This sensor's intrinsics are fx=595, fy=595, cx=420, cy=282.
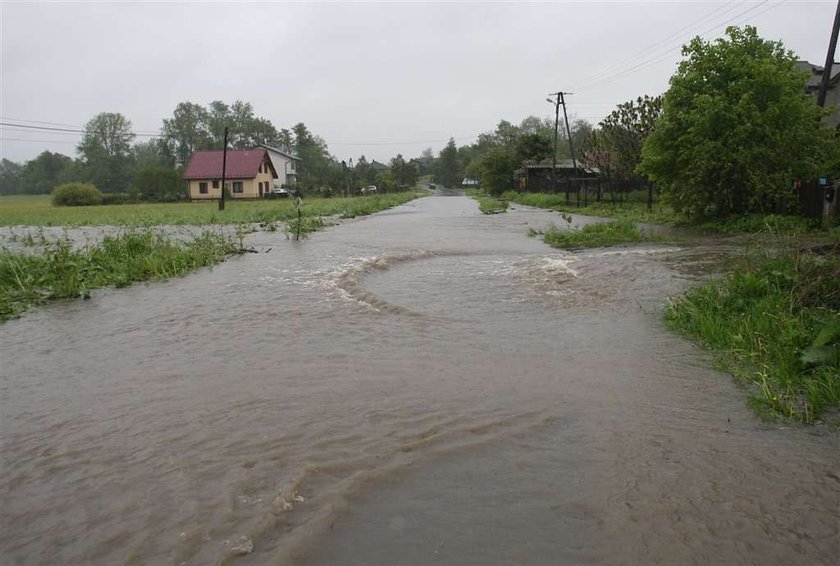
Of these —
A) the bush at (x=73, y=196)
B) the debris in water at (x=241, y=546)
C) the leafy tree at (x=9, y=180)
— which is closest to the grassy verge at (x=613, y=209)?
the debris in water at (x=241, y=546)

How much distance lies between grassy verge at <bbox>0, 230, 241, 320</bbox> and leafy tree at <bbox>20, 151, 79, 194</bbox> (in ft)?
312

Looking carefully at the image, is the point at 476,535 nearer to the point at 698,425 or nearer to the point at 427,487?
the point at 427,487

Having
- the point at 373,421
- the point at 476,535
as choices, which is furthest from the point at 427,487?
the point at 373,421

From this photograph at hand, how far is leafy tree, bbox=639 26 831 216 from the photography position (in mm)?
18219

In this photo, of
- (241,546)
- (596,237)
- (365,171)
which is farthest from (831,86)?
(365,171)

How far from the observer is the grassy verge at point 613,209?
2434cm

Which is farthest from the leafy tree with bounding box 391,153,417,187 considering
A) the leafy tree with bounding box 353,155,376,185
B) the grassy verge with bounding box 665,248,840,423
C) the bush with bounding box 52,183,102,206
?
the grassy verge with bounding box 665,248,840,423

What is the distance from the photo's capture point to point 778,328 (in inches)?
247

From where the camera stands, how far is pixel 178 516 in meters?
3.38

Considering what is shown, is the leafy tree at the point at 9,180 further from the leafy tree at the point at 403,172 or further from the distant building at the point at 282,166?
the leafy tree at the point at 403,172

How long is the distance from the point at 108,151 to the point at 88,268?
9332 centimetres

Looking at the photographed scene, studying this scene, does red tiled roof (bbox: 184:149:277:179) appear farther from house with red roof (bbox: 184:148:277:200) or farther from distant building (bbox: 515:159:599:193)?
distant building (bbox: 515:159:599:193)

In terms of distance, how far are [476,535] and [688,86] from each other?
2030 centimetres

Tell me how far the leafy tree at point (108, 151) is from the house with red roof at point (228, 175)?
24.1 meters
